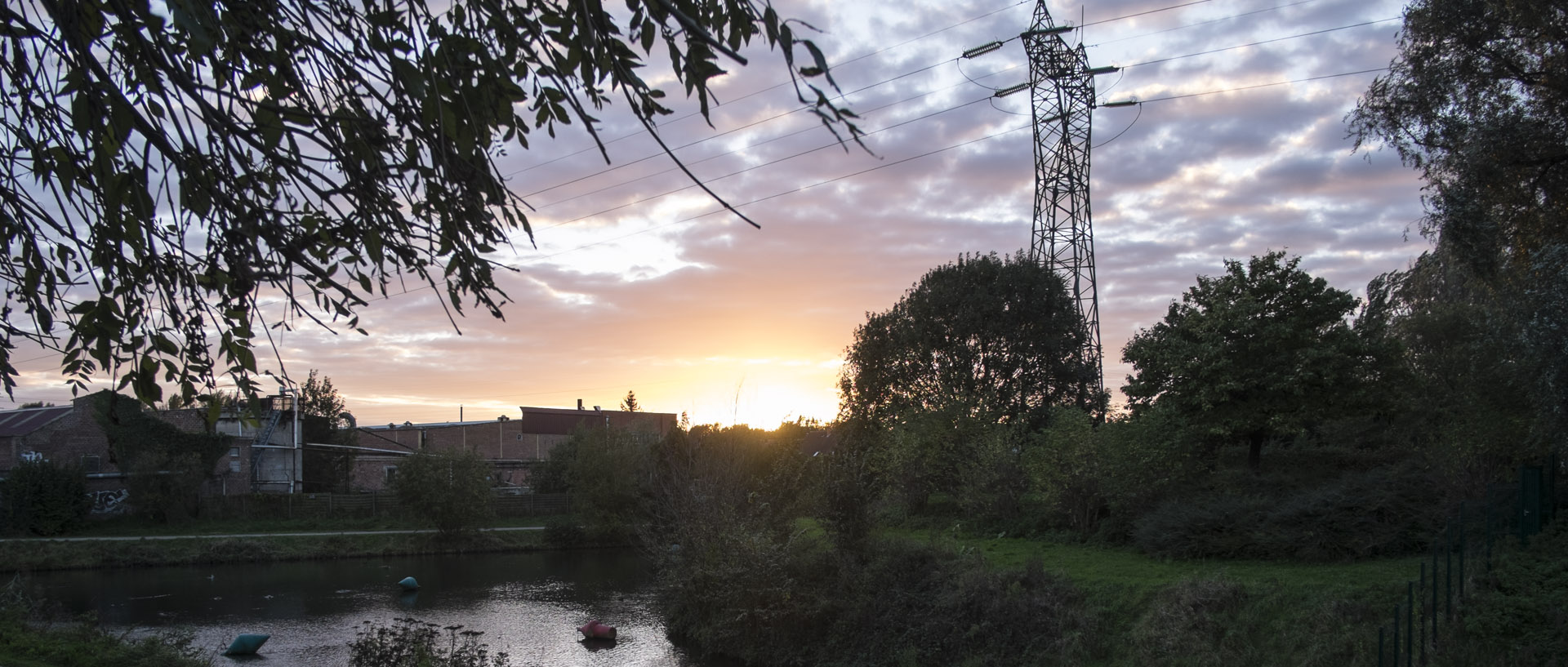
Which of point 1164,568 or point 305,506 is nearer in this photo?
point 1164,568

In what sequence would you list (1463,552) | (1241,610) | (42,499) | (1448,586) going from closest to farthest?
(1448,586), (1463,552), (1241,610), (42,499)

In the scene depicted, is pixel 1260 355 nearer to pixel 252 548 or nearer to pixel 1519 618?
pixel 1519 618

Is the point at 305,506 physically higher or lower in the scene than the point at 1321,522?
lower

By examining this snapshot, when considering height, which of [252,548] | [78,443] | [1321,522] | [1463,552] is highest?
[78,443]

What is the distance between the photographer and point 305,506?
4662 cm

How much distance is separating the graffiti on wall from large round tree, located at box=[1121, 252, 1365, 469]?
43199mm

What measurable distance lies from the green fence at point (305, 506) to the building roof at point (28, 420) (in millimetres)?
8738

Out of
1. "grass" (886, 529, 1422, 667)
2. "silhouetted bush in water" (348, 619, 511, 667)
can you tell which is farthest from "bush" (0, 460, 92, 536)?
"grass" (886, 529, 1422, 667)

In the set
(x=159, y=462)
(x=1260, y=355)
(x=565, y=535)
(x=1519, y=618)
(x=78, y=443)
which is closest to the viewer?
(x=1519, y=618)

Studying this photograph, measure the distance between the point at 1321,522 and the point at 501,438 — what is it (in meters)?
55.3

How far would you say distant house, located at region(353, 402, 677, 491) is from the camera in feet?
182

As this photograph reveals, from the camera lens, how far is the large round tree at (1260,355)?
67.7 ft

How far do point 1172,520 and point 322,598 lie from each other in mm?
24729

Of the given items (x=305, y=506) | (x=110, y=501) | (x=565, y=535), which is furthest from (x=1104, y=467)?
(x=110, y=501)
